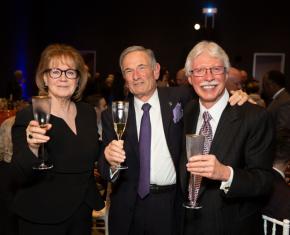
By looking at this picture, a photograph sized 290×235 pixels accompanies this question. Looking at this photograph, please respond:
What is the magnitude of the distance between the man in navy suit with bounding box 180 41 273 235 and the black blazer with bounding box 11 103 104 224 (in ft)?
2.00

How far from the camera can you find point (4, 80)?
12.7 m

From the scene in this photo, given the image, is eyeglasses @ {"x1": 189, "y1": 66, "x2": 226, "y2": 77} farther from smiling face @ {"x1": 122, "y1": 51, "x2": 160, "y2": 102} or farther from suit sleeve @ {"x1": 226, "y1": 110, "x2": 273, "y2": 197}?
→ smiling face @ {"x1": 122, "y1": 51, "x2": 160, "y2": 102}

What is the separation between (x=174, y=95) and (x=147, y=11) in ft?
40.2


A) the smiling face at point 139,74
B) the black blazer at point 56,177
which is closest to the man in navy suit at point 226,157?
the smiling face at point 139,74

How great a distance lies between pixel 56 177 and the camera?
2.20 m

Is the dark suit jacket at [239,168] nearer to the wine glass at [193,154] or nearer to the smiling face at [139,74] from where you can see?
the wine glass at [193,154]

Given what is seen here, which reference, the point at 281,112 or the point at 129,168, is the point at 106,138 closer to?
the point at 129,168

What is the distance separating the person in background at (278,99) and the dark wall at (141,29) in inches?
306

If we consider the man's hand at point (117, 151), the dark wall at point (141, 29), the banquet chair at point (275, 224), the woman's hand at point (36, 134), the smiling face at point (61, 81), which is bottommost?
the banquet chair at point (275, 224)

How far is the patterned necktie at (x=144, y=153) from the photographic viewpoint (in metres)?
2.48

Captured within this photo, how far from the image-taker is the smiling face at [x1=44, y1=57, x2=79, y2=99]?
2.27 m

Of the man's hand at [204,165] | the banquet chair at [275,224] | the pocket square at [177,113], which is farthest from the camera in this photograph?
the pocket square at [177,113]

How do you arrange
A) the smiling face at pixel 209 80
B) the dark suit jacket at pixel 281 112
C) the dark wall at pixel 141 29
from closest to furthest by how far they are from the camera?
the smiling face at pixel 209 80 → the dark suit jacket at pixel 281 112 → the dark wall at pixel 141 29

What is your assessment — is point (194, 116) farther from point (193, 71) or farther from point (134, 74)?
point (134, 74)
